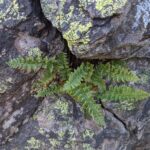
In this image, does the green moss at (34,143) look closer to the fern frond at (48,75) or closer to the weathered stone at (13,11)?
the fern frond at (48,75)

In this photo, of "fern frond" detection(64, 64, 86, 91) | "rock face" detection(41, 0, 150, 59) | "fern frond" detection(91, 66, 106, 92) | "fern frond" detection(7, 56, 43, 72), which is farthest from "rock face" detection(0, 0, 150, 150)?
"fern frond" detection(91, 66, 106, 92)

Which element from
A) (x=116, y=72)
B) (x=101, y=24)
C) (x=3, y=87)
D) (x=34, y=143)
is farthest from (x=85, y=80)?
(x=34, y=143)

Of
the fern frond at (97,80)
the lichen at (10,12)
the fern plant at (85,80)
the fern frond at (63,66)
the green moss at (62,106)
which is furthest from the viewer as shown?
the green moss at (62,106)

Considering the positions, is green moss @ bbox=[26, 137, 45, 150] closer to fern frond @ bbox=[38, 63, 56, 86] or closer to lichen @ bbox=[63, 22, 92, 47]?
fern frond @ bbox=[38, 63, 56, 86]

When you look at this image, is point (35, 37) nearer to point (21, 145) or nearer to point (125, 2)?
point (125, 2)

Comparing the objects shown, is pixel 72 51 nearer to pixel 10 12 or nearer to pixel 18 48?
pixel 18 48

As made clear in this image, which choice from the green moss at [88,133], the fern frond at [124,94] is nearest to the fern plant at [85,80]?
the fern frond at [124,94]

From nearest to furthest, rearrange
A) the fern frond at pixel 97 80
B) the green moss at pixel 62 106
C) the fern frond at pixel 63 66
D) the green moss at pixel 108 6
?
the green moss at pixel 108 6 < the fern frond at pixel 63 66 < the fern frond at pixel 97 80 < the green moss at pixel 62 106

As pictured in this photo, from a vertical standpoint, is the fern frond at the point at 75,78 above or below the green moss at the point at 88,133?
above
